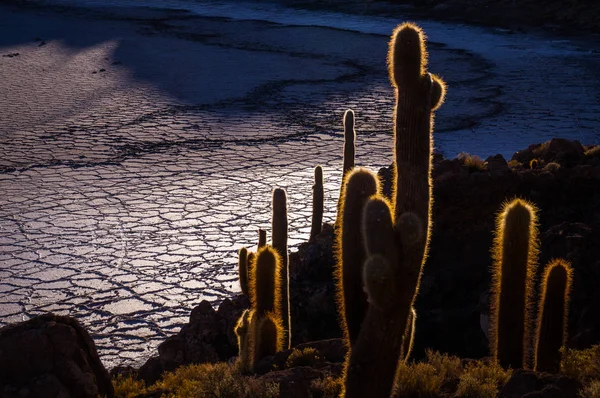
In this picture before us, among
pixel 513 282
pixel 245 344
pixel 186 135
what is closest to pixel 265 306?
pixel 245 344

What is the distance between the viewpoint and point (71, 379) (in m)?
4.02

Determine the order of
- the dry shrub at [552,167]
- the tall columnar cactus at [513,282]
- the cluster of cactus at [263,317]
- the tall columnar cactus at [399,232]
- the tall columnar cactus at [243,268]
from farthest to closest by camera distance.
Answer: the dry shrub at [552,167] < the tall columnar cactus at [243,268] < the cluster of cactus at [263,317] < the tall columnar cactus at [513,282] < the tall columnar cactus at [399,232]

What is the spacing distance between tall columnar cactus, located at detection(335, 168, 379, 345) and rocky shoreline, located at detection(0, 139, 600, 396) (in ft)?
1.60

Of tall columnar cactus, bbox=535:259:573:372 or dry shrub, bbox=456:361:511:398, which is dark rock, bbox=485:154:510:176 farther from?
dry shrub, bbox=456:361:511:398

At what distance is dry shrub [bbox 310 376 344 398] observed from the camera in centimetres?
379

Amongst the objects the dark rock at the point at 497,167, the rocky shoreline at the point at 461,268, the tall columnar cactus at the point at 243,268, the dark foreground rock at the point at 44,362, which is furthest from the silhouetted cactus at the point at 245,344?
the dark rock at the point at 497,167

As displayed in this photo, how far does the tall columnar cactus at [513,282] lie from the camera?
161 inches

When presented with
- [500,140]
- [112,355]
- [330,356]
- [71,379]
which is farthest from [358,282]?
[500,140]

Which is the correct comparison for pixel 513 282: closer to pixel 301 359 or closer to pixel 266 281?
pixel 301 359

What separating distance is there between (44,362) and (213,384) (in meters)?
0.80

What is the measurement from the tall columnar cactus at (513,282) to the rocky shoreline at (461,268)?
0.81 meters

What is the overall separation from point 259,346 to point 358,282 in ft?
3.67

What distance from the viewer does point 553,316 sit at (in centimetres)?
418

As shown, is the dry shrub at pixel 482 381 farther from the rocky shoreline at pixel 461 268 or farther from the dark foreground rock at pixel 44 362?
the dark foreground rock at pixel 44 362
